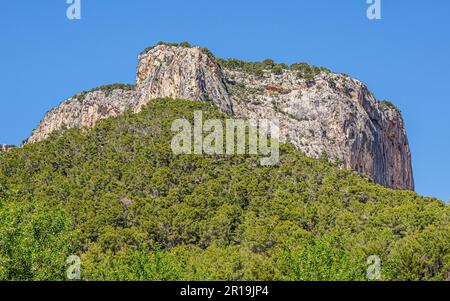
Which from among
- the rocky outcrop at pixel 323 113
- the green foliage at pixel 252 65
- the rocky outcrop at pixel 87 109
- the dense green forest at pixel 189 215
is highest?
the green foliage at pixel 252 65

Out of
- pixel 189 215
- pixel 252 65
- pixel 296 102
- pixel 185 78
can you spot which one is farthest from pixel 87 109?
pixel 189 215

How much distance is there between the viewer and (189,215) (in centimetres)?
8731

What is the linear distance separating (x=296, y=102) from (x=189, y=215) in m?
60.9

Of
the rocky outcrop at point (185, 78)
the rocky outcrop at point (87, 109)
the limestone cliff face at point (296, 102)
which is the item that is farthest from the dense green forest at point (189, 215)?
the rocky outcrop at point (87, 109)

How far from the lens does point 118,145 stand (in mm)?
104125

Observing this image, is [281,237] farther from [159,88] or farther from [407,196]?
[159,88]

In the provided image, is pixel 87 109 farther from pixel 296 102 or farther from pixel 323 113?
pixel 323 113

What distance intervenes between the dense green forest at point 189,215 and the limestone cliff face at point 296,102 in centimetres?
1520

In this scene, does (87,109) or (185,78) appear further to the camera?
(87,109)

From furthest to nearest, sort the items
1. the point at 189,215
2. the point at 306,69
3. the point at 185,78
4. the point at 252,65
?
the point at 252,65
the point at 306,69
the point at 185,78
the point at 189,215

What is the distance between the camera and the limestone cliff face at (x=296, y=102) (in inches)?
5202

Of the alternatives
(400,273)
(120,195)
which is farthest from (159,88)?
(400,273)

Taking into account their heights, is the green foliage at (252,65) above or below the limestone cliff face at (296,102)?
above

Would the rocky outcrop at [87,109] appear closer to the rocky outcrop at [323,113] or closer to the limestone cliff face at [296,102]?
the limestone cliff face at [296,102]
